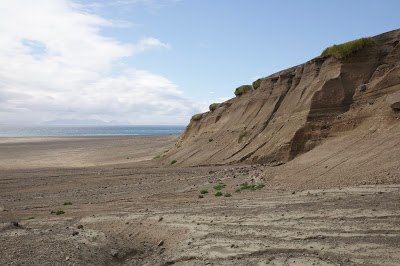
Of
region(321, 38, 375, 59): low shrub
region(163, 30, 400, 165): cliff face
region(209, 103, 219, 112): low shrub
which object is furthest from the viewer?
region(209, 103, 219, 112): low shrub

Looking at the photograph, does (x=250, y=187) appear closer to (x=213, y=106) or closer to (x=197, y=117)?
(x=213, y=106)

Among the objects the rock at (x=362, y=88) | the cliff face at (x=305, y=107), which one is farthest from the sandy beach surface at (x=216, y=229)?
the rock at (x=362, y=88)

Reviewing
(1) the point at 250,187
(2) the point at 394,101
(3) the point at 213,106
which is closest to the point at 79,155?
(3) the point at 213,106

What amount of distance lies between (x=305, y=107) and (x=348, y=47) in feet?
15.8

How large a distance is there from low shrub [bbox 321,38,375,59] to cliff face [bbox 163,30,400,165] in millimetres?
325

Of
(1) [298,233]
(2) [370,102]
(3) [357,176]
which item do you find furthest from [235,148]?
(1) [298,233]

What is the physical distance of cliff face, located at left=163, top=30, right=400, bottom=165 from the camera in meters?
24.7

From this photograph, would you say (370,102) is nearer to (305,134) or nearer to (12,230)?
(305,134)

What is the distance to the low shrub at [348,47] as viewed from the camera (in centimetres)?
2788

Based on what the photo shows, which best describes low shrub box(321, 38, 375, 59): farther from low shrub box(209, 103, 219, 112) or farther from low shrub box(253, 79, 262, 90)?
low shrub box(209, 103, 219, 112)

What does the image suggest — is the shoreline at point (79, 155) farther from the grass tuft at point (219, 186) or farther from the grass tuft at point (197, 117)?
the grass tuft at point (219, 186)

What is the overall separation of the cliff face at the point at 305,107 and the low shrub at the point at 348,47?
0.33 meters

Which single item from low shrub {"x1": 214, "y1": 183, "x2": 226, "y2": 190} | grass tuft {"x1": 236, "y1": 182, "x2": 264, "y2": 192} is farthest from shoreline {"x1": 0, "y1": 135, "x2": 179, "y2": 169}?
grass tuft {"x1": 236, "y1": 182, "x2": 264, "y2": 192}

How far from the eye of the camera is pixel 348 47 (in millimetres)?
28266
